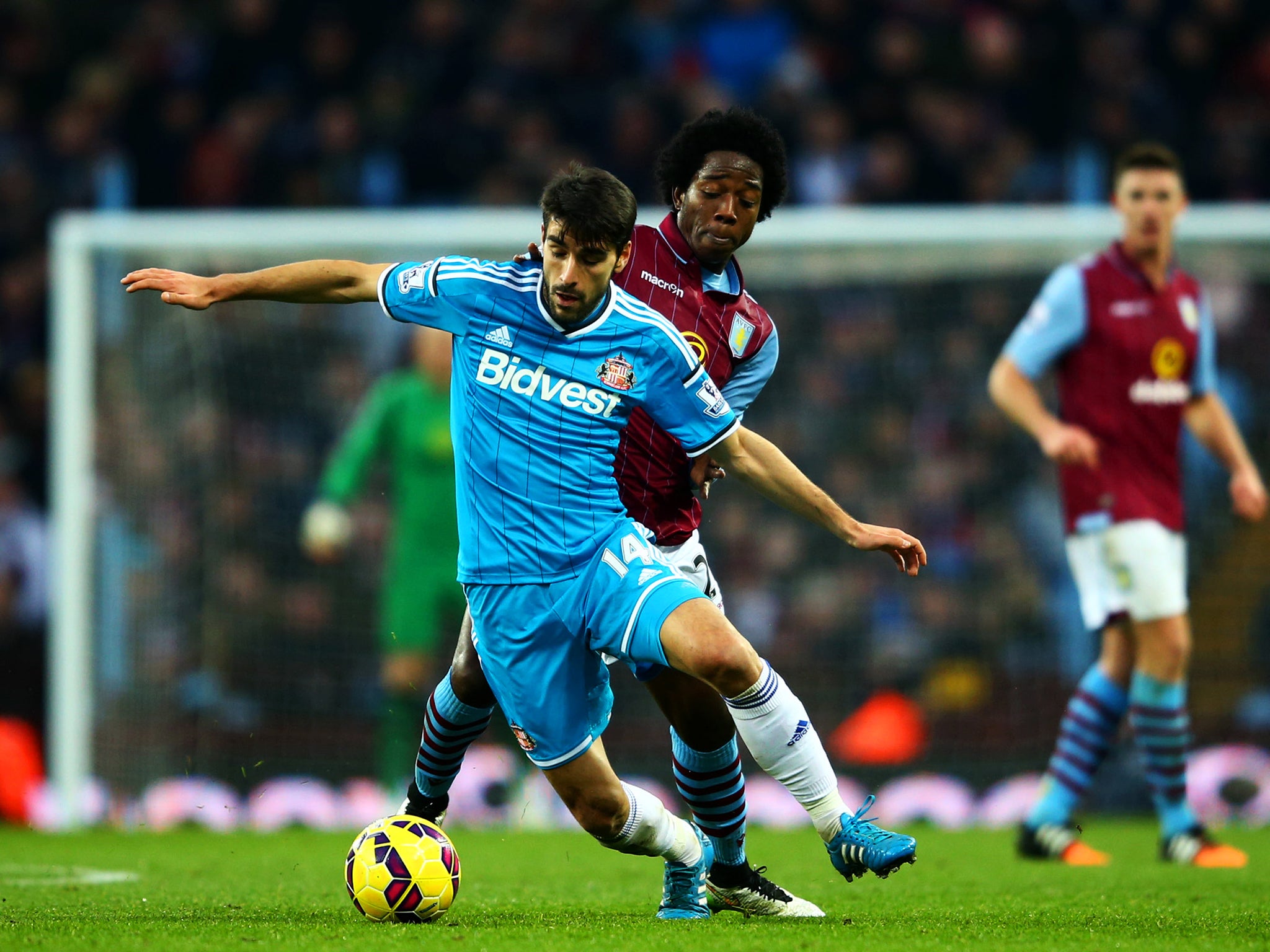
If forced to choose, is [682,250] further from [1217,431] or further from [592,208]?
[1217,431]

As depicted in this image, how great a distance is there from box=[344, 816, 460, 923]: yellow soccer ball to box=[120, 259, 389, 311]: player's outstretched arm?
1428 millimetres

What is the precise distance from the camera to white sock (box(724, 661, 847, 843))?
13.9 feet

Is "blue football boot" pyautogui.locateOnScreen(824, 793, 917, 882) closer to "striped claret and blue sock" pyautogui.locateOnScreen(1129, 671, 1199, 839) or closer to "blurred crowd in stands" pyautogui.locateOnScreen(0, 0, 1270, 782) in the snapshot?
"striped claret and blue sock" pyautogui.locateOnScreen(1129, 671, 1199, 839)

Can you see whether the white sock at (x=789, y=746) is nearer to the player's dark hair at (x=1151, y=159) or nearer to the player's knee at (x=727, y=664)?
the player's knee at (x=727, y=664)

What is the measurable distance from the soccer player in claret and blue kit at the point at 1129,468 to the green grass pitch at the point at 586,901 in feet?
1.29

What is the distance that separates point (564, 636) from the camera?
14.1ft

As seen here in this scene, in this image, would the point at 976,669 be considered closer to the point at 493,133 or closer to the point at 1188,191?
the point at 1188,191

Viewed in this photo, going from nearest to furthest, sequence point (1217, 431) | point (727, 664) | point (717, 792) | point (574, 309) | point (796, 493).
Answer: point (727, 664)
point (574, 309)
point (796, 493)
point (717, 792)
point (1217, 431)

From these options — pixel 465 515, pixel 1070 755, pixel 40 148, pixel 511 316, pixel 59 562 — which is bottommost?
pixel 1070 755

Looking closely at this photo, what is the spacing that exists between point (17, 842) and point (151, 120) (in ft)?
20.5

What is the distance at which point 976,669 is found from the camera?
Result: 9.04m

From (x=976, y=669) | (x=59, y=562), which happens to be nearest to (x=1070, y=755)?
(x=976, y=669)

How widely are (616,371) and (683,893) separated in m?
1.44

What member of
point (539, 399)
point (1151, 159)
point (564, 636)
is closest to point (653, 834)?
point (564, 636)
